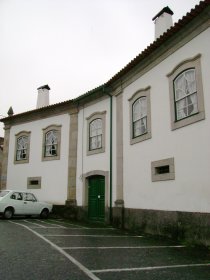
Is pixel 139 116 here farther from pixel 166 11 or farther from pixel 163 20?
pixel 166 11

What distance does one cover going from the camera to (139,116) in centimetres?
1224

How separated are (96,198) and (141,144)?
4334 millimetres

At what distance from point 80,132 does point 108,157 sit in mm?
2859

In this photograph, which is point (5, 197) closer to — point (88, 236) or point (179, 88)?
point (88, 236)

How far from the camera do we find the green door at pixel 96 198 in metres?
14.3

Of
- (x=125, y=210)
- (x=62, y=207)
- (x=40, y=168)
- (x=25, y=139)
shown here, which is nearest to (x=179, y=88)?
(x=125, y=210)

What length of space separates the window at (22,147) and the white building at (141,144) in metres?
0.06

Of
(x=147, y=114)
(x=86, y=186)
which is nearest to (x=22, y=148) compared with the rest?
(x=86, y=186)

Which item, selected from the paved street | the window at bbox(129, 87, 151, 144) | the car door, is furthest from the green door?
the paved street

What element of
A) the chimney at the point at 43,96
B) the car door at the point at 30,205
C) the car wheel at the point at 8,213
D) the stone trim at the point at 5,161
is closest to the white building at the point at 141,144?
the stone trim at the point at 5,161

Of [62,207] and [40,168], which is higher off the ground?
[40,168]

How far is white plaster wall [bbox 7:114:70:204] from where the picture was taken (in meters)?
16.6

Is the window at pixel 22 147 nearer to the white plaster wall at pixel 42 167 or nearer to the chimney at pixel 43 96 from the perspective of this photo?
the white plaster wall at pixel 42 167

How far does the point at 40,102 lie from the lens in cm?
2145
